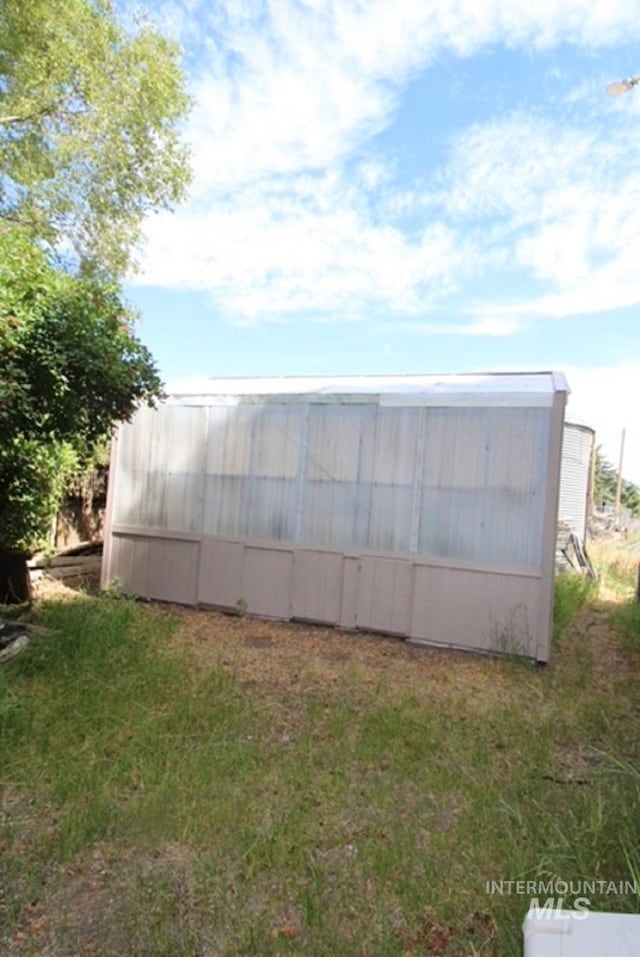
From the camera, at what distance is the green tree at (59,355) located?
11.4 ft

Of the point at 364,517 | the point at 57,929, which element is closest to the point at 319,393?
the point at 364,517

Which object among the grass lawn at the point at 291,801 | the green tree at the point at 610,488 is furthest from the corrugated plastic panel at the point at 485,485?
the green tree at the point at 610,488

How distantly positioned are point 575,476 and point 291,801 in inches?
358

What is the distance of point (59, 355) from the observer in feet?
12.0

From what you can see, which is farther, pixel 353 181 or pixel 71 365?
pixel 353 181

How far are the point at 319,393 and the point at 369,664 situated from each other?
9.33 ft

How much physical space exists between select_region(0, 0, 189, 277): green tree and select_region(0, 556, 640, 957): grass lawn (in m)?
5.38

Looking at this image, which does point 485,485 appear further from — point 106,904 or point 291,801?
point 106,904

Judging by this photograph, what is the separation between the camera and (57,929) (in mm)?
1767

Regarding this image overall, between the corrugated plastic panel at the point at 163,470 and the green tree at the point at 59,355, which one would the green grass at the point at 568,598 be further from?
the green tree at the point at 59,355

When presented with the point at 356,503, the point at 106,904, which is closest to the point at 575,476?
the point at 356,503

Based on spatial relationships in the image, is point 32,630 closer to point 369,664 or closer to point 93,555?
point 369,664

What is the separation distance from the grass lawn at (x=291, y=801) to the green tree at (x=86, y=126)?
5.38 meters

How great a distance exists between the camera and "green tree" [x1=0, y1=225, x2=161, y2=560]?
137 inches
